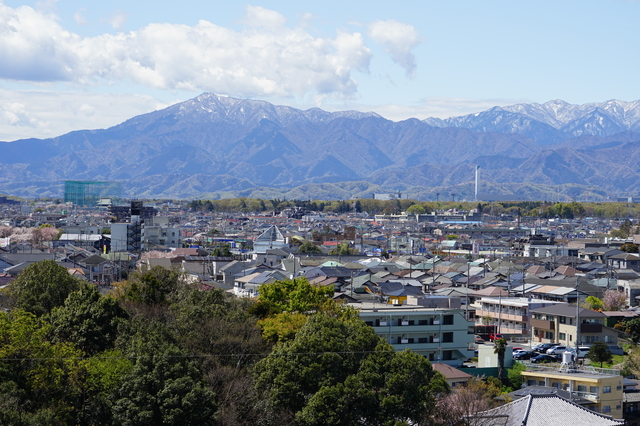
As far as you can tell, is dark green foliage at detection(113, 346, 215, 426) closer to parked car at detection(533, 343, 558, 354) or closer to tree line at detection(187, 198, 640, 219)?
parked car at detection(533, 343, 558, 354)

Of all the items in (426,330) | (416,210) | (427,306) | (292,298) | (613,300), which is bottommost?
(416,210)

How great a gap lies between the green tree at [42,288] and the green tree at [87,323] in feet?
7.75

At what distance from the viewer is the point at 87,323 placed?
16.1 meters

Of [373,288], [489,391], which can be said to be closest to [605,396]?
[489,391]

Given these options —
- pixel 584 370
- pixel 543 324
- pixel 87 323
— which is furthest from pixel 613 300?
pixel 87 323

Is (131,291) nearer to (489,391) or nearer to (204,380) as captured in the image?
(204,380)

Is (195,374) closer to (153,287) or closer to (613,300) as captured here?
(153,287)

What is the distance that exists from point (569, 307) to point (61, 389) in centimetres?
2005

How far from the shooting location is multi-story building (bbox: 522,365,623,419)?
18266 mm

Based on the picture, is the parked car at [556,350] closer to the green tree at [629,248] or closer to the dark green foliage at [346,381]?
the dark green foliage at [346,381]

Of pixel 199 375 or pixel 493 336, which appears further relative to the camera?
pixel 493 336

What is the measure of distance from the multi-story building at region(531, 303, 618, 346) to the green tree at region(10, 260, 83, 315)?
52.8 ft

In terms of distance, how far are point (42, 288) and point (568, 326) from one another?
1716 centimetres

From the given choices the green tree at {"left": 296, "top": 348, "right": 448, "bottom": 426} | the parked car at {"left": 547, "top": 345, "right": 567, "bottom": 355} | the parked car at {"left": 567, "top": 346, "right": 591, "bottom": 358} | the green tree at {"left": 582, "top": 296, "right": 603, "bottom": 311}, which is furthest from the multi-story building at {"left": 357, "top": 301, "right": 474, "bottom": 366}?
the green tree at {"left": 582, "top": 296, "right": 603, "bottom": 311}
